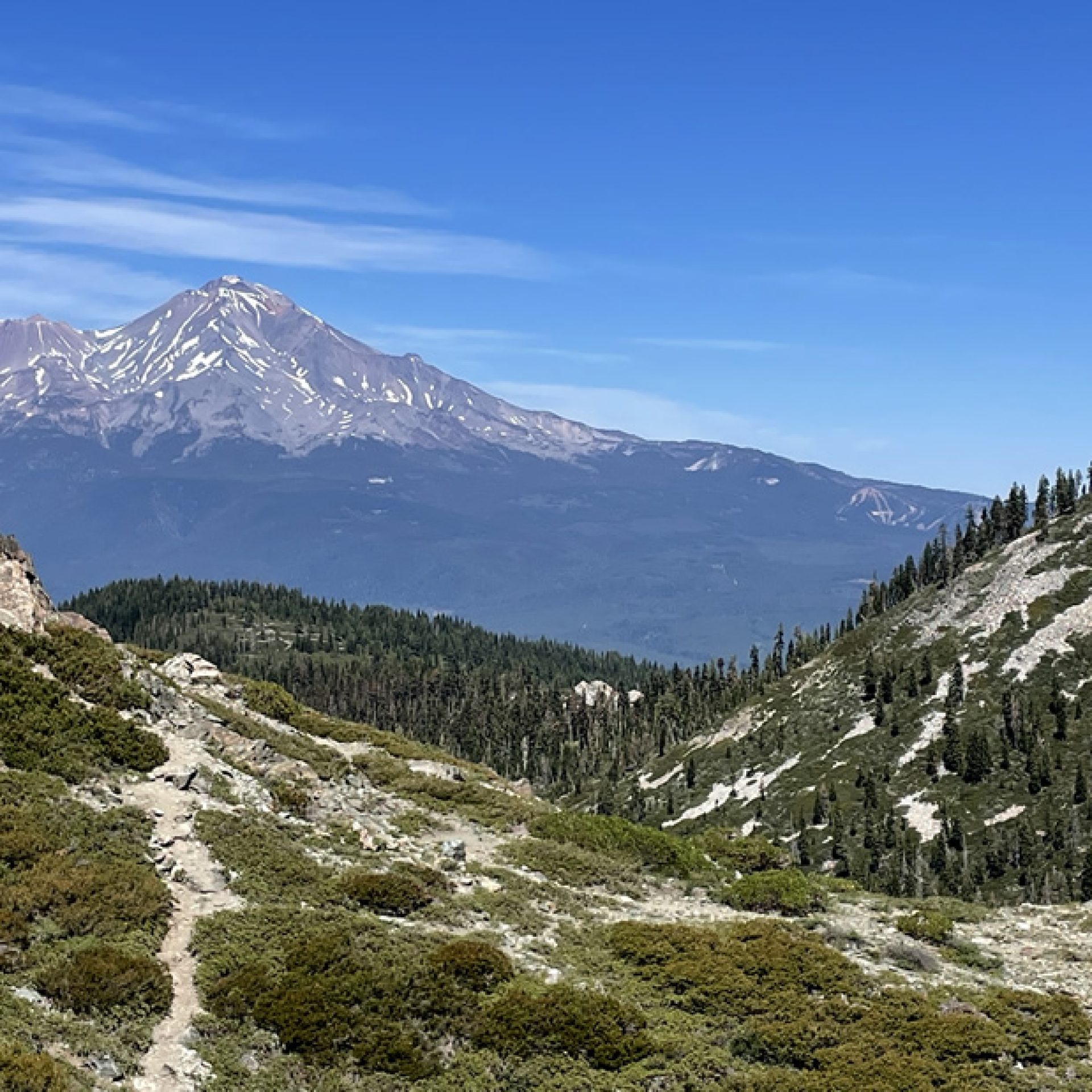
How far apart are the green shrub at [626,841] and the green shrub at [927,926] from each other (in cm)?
803

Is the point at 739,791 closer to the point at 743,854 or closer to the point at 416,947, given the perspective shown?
the point at 743,854

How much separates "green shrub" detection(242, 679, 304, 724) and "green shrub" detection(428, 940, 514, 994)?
29172mm

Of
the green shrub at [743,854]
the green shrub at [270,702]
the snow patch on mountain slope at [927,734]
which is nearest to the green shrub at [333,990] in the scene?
the green shrub at [743,854]

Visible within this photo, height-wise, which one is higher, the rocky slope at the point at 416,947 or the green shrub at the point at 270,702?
the green shrub at the point at 270,702

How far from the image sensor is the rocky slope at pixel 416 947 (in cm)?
2286

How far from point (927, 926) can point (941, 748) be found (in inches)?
4465

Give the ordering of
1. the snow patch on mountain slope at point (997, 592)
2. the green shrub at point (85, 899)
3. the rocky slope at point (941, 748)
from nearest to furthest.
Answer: the green shrub at point (85, 899), the rocky slope at point (941, 748), the snow patch on mountain slope at point (997, 592)

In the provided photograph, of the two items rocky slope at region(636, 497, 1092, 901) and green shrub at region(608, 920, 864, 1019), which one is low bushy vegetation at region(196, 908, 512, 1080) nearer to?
green shrub at region(608, 920, 864, 1019)

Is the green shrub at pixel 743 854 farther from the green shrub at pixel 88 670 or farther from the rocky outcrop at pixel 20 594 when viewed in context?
the rocky outcrop at pixel 20 594

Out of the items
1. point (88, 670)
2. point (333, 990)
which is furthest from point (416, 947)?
point (88, 670)

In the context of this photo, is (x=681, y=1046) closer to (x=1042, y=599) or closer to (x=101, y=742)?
(x=101, y=742)

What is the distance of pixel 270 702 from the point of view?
5516cm

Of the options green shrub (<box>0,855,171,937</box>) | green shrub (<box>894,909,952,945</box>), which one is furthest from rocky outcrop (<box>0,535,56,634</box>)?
green shrub (<box>894,909,952,945</box>)

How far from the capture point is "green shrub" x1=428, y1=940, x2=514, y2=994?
25969 mm
